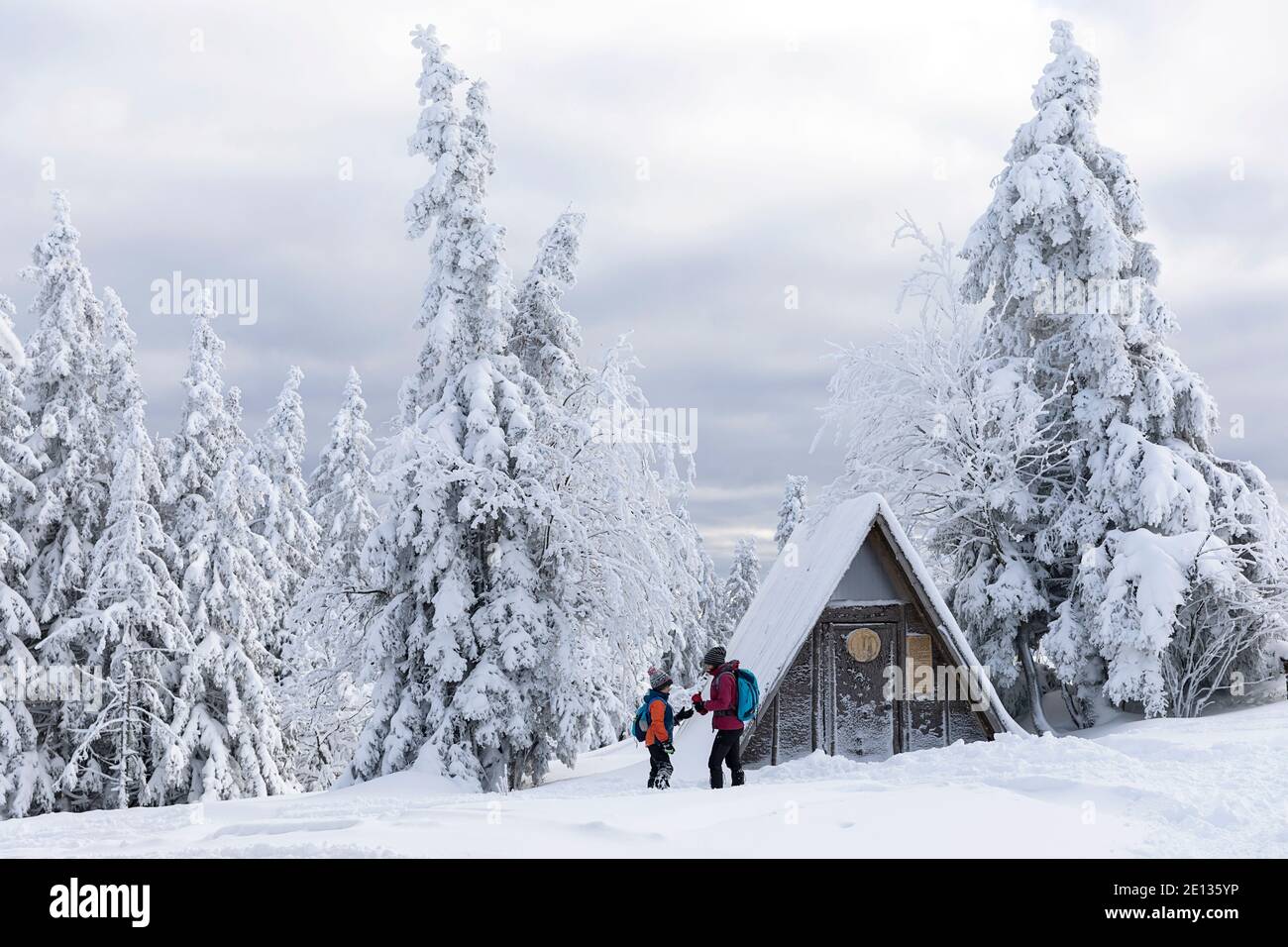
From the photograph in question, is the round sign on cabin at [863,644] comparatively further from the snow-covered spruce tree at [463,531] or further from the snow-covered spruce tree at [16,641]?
the snow-covered spruce tree at [16,641]

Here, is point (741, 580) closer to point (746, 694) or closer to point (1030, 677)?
point (1030, 677)

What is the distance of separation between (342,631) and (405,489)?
12.7ft

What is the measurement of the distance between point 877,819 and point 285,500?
31.5 m

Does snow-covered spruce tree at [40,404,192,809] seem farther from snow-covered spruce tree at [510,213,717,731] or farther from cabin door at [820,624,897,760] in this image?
cabin door at [820,624,897,760]

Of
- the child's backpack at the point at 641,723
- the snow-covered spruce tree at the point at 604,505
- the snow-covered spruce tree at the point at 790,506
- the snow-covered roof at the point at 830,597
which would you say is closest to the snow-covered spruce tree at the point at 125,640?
the snow-covered spruce tree at the point at 604,505

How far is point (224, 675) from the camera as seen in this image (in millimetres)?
27250

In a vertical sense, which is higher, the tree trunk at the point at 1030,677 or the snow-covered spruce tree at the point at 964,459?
the snow-covered spruce tree at the point at 964,459

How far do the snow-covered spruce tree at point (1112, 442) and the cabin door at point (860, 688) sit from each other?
15.7ft

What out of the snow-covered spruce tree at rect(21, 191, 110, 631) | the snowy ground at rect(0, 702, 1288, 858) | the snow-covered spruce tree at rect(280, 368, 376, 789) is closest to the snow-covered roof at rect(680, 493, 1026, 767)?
the snowy ground at rect(0, 702, 1288, 858)

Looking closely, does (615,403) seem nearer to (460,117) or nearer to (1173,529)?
(460,117)

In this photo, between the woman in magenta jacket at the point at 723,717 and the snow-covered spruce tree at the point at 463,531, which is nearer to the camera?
the woman in magenta jacket at the point at 723,717

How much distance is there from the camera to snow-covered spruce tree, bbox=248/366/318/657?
111 feet

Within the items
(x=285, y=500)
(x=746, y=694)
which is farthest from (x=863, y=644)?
(x=285, y=500)

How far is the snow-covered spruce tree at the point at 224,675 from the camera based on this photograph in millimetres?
26609
